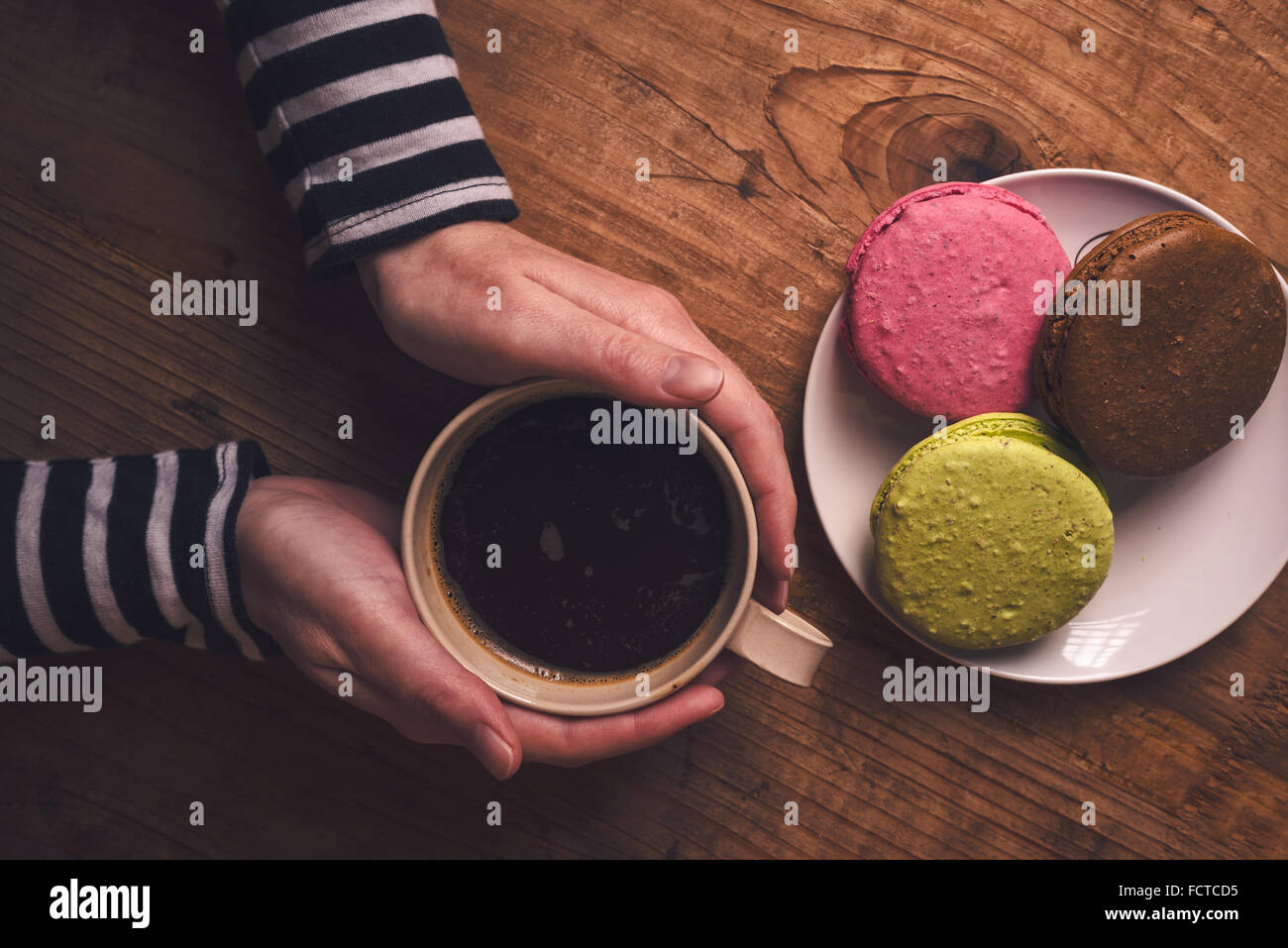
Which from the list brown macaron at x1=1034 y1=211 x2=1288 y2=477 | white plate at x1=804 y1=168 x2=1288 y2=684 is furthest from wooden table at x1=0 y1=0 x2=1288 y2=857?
brown macaron at x1=1034 y1=211 x2=1288 y2=477

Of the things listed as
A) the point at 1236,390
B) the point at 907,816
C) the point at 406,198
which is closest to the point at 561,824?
the point at 907,816

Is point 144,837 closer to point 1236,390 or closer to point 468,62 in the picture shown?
point 468,62

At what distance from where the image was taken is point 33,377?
960mm

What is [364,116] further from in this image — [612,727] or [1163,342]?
[1163,342]

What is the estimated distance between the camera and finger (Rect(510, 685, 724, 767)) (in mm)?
819

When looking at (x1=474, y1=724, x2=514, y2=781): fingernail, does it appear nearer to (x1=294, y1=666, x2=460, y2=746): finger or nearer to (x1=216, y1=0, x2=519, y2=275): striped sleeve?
(x1=294, y1=666, x2=460, y2=746): finger

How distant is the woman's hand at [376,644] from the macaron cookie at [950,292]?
37cm

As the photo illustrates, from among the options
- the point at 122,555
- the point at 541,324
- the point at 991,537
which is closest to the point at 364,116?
the point at 541,324

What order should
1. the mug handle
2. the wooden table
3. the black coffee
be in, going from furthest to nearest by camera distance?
the wooden table, the black coffee, the mug handle

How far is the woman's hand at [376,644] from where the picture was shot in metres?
0.74

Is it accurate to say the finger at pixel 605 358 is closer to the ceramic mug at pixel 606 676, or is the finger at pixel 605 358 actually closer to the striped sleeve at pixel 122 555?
the ceramic mug at pixel 606 676

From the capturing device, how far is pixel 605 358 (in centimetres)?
73

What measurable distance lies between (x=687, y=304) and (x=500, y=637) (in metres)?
0.43

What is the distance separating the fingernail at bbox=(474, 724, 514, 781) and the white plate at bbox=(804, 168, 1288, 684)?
1.34ft
